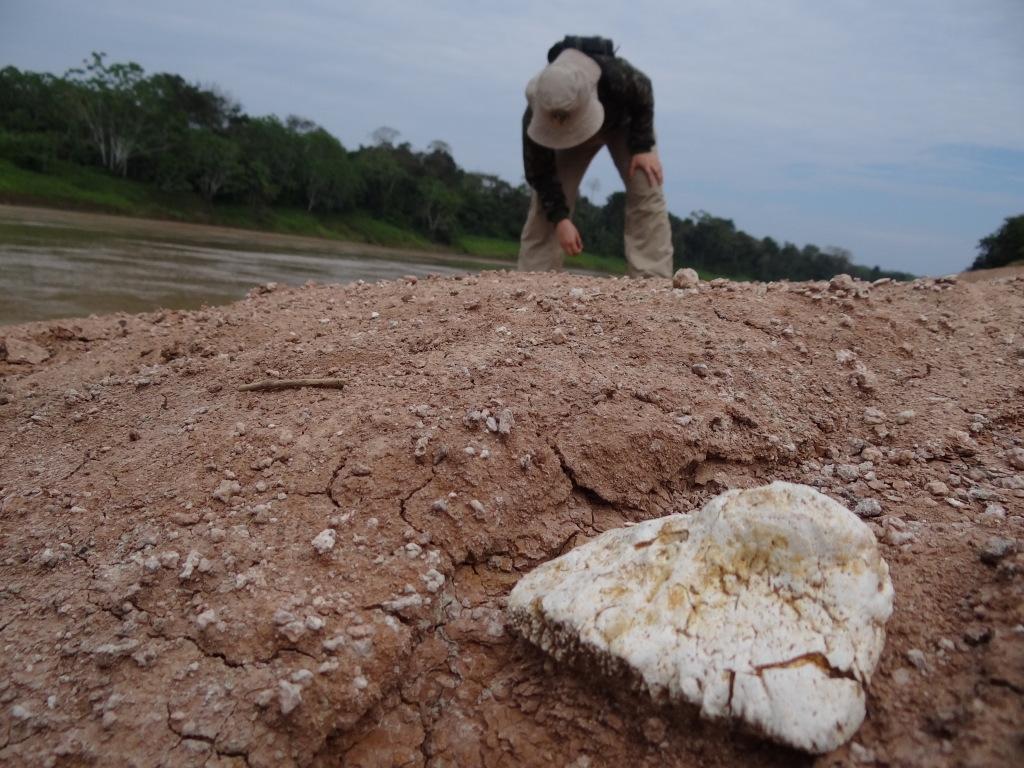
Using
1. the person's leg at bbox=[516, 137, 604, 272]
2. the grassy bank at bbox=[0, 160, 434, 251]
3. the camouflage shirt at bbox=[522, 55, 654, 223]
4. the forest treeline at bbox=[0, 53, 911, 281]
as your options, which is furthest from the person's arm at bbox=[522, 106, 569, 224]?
the grassy bank at bbox=[0, 160, 434, 251]

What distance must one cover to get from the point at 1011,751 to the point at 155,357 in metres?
2.69

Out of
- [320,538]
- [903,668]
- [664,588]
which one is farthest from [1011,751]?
[320,538]

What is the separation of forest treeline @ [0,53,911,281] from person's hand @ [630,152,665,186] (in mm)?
15721

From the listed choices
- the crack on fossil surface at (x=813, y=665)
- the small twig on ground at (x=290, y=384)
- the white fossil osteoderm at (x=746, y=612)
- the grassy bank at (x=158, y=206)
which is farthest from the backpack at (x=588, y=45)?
the grassy bank at (x=158, y=206)

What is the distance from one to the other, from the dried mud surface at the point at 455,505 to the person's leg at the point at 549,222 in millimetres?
1892

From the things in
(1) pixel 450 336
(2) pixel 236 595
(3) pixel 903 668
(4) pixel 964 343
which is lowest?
(2) pixel 236 595

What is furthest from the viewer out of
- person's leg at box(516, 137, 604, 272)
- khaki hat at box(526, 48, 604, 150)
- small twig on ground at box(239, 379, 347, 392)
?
person's leg at box(516, 137, 604, 272)

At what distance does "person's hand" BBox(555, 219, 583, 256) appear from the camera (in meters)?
4.07

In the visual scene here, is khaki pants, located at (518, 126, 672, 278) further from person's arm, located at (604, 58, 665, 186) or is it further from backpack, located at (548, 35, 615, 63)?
backpack, located at (548, 35, 615, 63)

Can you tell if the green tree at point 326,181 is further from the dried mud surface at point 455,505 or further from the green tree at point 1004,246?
the dried mud surface at point 455,505

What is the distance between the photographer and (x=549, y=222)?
4.27 metres

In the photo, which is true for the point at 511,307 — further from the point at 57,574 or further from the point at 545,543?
the point at 57,574

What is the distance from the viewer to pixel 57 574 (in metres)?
1.39

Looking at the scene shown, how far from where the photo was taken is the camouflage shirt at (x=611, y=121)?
3840 mm
